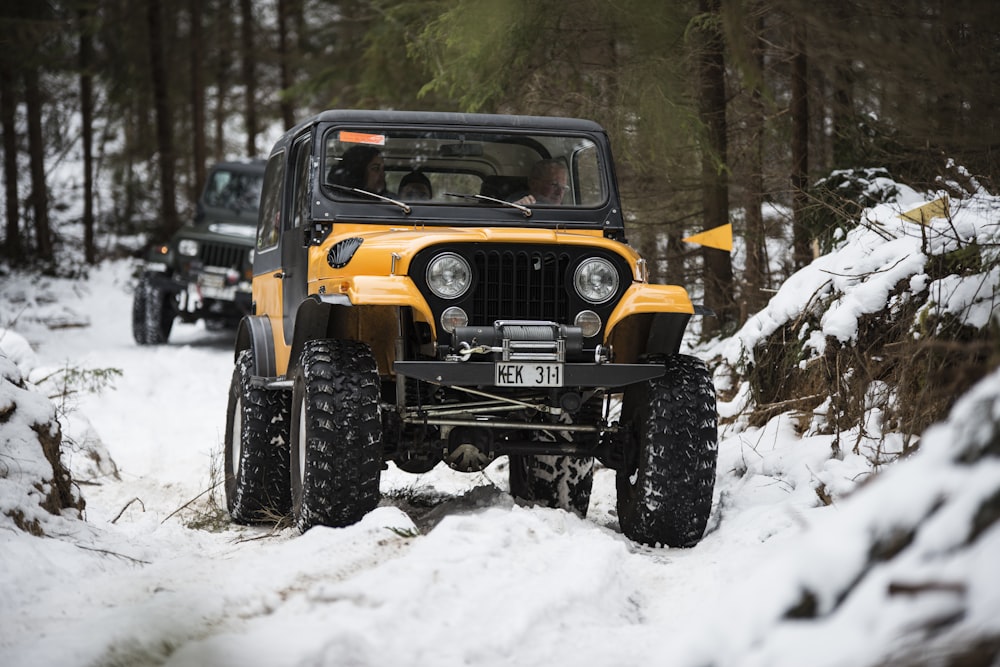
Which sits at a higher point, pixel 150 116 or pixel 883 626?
pixel 150 116

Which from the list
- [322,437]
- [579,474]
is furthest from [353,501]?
[579,474]

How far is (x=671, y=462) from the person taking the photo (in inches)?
214

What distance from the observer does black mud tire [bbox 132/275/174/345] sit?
15.4m

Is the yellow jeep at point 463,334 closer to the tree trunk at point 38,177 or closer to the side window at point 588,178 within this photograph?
the side window at point 588,178

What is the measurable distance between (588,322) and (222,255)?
10.3m

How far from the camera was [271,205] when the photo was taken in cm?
742

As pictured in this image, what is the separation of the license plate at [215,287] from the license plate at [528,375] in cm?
1024

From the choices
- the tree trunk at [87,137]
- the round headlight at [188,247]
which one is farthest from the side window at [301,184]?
the tree trunk at [87,137]

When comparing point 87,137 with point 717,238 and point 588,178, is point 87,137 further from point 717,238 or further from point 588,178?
point 588,178

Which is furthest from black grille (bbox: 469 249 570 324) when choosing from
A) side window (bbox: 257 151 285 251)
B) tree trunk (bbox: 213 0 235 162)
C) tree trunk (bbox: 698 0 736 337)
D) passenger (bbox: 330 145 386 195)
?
tree trunk (bbox: 213 0 235 162)

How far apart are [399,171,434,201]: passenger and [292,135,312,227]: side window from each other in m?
0.50

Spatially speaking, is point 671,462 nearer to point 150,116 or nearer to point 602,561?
point 602,561

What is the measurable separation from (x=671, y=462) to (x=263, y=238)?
341 cm

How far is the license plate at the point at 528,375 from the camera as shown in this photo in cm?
519
